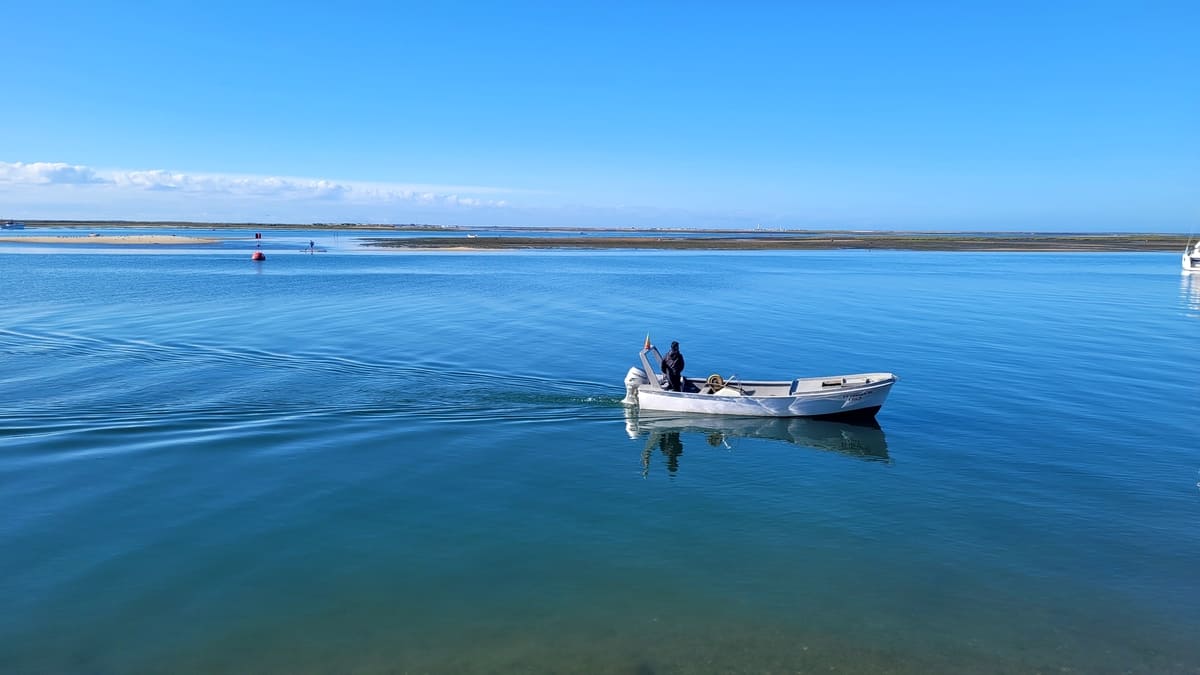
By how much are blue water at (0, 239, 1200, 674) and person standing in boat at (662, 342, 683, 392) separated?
1379 mm

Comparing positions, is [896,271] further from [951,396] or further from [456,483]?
[456,483]

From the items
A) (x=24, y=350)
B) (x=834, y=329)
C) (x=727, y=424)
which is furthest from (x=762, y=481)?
(x=24, y=350)

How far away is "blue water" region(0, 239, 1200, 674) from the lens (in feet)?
37.1

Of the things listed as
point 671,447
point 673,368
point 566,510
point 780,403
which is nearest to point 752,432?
point 780,403

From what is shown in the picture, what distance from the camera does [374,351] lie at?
3147 cm

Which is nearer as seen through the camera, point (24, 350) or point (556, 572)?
point (556, 572)

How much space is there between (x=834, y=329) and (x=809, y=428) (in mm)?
19477

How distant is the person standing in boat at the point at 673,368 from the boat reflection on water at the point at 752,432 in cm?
101

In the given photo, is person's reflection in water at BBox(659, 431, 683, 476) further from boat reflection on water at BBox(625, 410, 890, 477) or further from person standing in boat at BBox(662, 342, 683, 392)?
person standing in boat at BBox(662, 342, 683, 392)

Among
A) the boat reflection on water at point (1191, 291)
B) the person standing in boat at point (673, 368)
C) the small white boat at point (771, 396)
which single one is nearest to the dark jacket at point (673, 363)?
the person standing in boat at point (673, 368)

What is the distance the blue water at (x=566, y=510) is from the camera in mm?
11305

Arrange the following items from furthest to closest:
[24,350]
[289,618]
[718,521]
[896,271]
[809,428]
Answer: [896,271] < [24,350] < [809,428] < [718,521] < [289,618]

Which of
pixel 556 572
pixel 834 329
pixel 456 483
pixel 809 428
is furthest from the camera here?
pixel 834 329

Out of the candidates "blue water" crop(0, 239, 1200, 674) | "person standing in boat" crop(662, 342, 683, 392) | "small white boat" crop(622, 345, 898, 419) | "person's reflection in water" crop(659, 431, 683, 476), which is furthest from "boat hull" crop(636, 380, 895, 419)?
"person's reflection in water" crop(659, 431, 683, 476)
